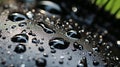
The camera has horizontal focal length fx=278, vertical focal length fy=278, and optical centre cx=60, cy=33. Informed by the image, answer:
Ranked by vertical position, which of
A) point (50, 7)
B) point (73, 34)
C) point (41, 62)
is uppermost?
point (50, 7)

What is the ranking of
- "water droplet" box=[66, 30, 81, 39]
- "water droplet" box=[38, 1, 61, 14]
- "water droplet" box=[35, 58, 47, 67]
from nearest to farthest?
1. "water droplet" box=[35, 58, 47, 67]
2. "water droplet" box=[66, 30, 81, 39]
3. "water droplet" box=[38, 1, 61, 14]

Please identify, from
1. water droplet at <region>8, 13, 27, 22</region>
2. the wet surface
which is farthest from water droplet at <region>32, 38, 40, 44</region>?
water droplet at <region>8, 13, 27, 22</region>

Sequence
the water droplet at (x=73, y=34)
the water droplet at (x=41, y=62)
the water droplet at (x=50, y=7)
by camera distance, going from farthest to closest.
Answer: the water droplet at (x=50, y=7), the water droplet at (x=73, y=34), the water droplet at (x=41, y=62)

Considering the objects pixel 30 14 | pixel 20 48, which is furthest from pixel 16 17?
pixel 20 48

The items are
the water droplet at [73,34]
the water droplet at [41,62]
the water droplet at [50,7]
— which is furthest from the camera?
the water droplet at [50,7]

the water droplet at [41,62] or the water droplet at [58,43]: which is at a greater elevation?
the water droplet at [58,43]

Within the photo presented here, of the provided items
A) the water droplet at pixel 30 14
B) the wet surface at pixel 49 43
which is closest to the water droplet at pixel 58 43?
the wet surface at pixel 49 43

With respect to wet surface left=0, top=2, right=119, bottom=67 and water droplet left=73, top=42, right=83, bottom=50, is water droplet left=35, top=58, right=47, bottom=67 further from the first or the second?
water droplet left=73, top=42, right=83, bottom=50

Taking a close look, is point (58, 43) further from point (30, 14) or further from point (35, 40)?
point (30, 14)

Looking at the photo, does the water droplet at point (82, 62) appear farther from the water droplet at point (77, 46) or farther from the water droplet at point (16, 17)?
the water droplet at point (16, 17)
